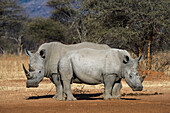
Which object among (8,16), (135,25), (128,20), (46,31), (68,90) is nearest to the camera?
(68,90)

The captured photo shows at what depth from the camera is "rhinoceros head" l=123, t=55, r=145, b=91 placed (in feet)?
33.3

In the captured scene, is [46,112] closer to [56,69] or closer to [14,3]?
[56,69]

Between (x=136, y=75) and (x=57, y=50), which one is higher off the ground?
(x=57, y=50)

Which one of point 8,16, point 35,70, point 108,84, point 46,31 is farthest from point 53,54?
point 8,16

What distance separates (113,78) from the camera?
10227mm

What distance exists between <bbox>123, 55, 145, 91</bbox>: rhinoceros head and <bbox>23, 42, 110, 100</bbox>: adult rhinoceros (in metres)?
2.04

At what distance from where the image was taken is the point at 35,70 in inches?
431

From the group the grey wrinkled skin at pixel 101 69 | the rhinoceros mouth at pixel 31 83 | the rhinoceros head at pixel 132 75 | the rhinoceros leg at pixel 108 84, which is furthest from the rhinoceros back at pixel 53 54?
the rhinoceros head at pixel 132 75

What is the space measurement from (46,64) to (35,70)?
0.52 m

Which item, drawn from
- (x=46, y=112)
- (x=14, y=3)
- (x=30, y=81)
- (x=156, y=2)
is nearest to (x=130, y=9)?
(x=156, y=2)

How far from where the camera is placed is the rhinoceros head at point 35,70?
10.7 meters

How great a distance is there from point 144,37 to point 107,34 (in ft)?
7.12

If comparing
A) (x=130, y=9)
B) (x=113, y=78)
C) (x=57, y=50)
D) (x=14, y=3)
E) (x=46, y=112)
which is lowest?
(x=46, y=112)

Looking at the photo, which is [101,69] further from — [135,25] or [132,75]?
[135,25]
